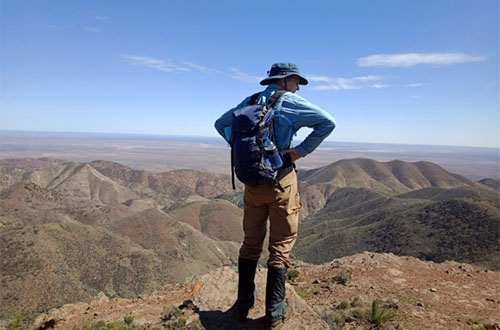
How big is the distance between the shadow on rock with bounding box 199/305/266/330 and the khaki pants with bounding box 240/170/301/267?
2.73 feet

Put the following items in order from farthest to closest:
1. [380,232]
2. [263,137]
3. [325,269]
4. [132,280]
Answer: [380,232], [132,280], [325,269], [263,137]

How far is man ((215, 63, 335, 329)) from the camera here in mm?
3285

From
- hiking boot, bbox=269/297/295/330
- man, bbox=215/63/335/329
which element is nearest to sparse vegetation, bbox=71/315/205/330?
man, bbox=215/63/335/329

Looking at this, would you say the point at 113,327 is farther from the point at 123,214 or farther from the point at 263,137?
→ the point at 123,214

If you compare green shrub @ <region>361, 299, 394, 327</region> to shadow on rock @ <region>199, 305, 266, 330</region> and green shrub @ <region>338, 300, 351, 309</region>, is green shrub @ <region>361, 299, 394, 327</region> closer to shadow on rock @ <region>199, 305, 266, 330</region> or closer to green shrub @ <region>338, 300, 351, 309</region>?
green shrub @ <region>338, 300, 351, 309</region>

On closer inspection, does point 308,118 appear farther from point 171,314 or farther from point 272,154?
point 171,314

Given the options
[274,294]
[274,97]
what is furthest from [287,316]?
[274,97]

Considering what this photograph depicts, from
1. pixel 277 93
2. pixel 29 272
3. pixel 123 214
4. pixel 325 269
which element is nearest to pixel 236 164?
pixel 277 93

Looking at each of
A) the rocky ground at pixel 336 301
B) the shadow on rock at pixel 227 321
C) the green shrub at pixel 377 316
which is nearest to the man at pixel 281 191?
the shadow on rock at pixel 227 321

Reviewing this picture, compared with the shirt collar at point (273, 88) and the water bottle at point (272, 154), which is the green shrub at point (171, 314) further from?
the shirt collar at point (273, 88)

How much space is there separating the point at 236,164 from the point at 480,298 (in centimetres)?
694

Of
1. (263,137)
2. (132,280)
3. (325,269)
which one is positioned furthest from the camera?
(132,280)

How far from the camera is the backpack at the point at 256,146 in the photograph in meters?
3.14

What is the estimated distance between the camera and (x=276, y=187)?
3301 mm
